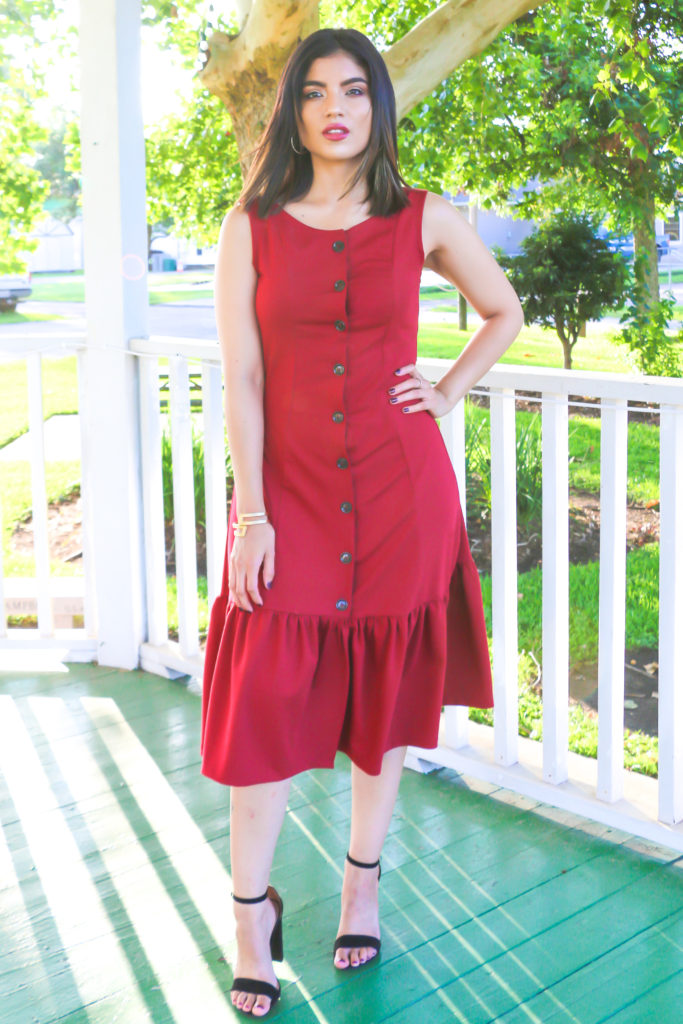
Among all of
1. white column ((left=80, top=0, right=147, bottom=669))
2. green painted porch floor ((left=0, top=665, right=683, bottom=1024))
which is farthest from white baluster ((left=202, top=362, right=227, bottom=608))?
green painted porch floor ((left=0, top=665, right=683, bottom=1024))

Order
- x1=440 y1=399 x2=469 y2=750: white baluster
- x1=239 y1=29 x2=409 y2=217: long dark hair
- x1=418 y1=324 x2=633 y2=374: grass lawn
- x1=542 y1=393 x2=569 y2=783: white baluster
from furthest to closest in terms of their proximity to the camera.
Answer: x1=418 y1=324 x2=633 y2=374: grass lawn
x1=440 y1=399 x2=469 y2=750: white baluster
x1=542 y1=393 x2=569 y2=783: white baluster
x1=239 y1=29 x2=409 y2=217: long dark hair

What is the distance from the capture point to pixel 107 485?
3307 mm

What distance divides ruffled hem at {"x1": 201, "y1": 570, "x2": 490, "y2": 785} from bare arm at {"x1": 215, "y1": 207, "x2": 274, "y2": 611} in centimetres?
8

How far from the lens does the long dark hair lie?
5.58 feet

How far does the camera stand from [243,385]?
5.79 feet

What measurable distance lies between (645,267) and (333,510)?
5.63 meters

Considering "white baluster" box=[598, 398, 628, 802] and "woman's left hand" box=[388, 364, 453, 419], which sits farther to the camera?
"white baluster" box=[598, 398, 628, 802]

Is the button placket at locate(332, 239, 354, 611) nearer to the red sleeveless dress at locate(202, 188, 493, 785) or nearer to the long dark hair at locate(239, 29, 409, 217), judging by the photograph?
the red sleeveless dress at locate(202, 188, 493, 785)

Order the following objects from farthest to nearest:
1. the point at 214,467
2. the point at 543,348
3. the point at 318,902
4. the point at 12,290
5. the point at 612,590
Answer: the point at 12,290
the point at 543,348
the point at 214,467
the point at 612,590
the point at 318,902

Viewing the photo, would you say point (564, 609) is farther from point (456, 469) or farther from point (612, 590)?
point (456, 469)

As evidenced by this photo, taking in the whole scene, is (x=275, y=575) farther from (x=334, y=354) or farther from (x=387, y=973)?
(x=387, y=973)

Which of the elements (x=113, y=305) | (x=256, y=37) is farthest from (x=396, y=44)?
(x=113, y=305)

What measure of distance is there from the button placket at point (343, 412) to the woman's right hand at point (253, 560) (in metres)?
0.11

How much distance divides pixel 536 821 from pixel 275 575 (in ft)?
3.59
